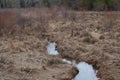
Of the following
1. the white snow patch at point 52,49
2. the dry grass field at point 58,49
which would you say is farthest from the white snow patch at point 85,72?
the white snow patch at point 52,49

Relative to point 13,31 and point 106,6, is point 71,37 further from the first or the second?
point 106,6

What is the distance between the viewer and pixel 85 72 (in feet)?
43.3

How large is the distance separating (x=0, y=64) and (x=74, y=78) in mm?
3409

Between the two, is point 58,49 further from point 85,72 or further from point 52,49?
point 85,72

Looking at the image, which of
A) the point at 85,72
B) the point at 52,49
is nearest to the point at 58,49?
the point at 52,49

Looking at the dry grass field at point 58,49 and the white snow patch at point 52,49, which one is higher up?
the dry grass field at point 58,49

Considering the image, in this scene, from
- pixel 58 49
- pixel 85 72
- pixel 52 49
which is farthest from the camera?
pixel 52 49

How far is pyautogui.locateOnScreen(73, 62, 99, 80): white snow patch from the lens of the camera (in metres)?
12.4

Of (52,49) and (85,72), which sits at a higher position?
(85,72)

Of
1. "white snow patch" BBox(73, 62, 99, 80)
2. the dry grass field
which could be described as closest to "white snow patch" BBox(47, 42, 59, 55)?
the dry grass field

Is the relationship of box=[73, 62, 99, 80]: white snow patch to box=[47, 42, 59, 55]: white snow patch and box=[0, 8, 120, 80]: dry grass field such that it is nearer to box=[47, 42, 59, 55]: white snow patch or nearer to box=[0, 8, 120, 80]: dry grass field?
box=[0, 8, 120, 80]: dry grass field

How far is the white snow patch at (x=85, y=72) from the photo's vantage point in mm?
12441

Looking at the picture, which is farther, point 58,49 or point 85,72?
point 58,49

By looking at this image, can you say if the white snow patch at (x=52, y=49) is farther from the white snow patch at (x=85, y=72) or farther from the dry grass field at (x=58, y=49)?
the white snow patch at (x=85, y=72)
